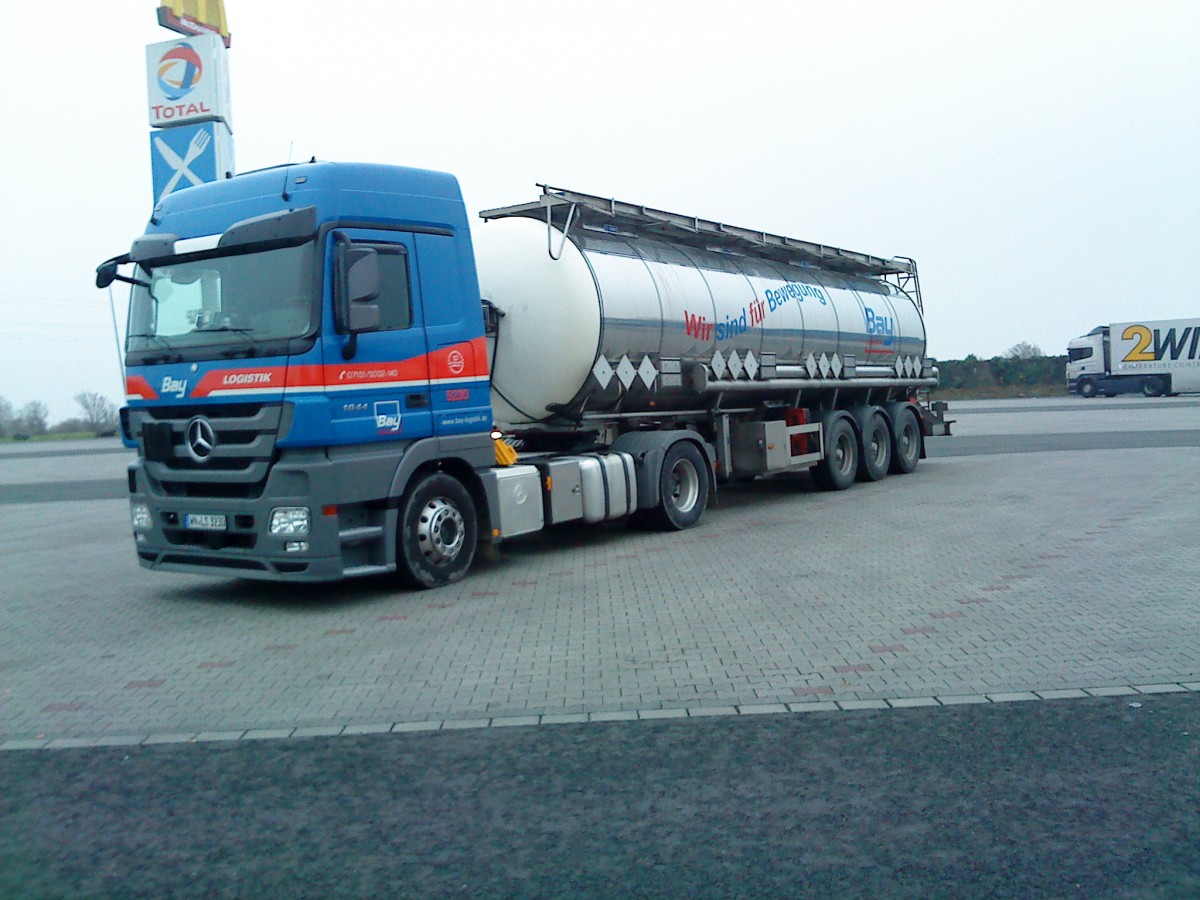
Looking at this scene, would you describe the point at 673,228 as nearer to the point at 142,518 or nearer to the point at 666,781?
the point at 142,518

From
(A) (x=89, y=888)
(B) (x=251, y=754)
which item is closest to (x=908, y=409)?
(B) (x=251, y=754)

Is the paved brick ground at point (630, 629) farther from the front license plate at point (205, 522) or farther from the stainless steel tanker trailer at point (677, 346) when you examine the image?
the stainless steel tanker trailer at point (677, 346)

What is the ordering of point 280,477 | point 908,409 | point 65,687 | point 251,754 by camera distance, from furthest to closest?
point 908,409, point 280,477, point 65,687, point 251,754

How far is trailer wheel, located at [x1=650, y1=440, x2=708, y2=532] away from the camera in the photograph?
13195mm

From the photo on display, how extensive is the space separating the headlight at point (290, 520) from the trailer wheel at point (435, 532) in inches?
37.6

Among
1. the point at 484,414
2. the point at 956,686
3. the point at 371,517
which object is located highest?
the point at 484,414

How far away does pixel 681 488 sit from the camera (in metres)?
13.9

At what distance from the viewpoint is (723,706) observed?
604 cm

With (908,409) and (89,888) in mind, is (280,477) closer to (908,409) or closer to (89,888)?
(89,888)

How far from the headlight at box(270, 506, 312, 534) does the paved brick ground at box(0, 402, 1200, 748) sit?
72 cm

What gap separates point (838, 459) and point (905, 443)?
301 cm

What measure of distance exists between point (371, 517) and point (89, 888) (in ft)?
17.8

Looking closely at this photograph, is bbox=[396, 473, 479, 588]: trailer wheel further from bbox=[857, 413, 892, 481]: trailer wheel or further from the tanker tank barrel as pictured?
bbox=[857, 413, 892, 481]: trailer wheel

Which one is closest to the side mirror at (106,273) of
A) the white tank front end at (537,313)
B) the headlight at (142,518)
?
the headlight at (142,518)
